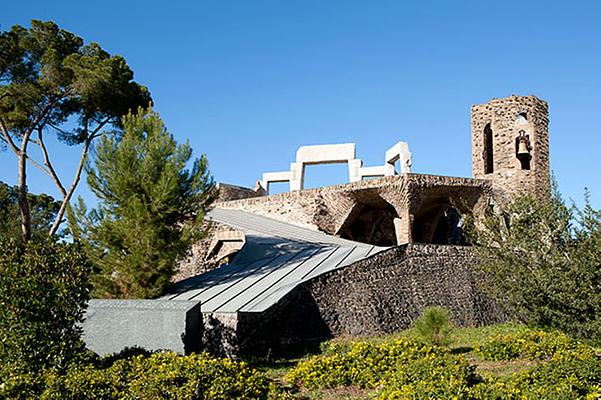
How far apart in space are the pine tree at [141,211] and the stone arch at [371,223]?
8889 mm

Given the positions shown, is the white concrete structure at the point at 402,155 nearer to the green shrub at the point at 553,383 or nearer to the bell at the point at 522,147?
the bell at the point at 522,147

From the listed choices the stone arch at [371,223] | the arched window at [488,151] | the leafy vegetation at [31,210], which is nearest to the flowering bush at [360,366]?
the stone arch at [371,223]

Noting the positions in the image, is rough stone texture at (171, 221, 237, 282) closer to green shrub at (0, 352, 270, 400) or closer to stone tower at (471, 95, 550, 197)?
stone tower at (471, 95, 550, 197)

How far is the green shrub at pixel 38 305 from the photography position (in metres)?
7.75

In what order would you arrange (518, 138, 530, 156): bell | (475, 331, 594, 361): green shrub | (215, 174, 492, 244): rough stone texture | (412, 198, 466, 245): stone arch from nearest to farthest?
(475, 331, 594, 361): green shrub, (215, 174, 492, 244): rough stone texture, (518, 138, 530, 156): bell, (412, 198, 466, 245): stone arch

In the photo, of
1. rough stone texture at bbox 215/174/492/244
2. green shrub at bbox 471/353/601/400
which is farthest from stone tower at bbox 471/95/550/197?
green shrub at bbox 471/353/601/400

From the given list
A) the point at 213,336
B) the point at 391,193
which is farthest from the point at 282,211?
the point at 213,336

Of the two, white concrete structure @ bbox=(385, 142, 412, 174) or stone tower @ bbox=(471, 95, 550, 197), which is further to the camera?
white concrete structure @ bbox=(385, 142, 412, 174)

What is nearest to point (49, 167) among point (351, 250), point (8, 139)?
point (8, 139)

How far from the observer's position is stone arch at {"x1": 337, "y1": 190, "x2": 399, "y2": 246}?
21031mm

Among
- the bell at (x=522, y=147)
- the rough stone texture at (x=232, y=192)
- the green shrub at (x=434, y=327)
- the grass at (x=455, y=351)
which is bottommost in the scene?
the grass at (x=455, y=351)

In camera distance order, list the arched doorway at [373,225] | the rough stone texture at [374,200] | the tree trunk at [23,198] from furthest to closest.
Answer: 1. the arched doorway at [373,225]
2. the rough stone texture at [374,200]
3. the tree trunk at [23,198]

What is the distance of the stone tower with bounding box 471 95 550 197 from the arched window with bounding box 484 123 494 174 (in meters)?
0.17

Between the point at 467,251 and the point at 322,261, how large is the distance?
13.1ft
